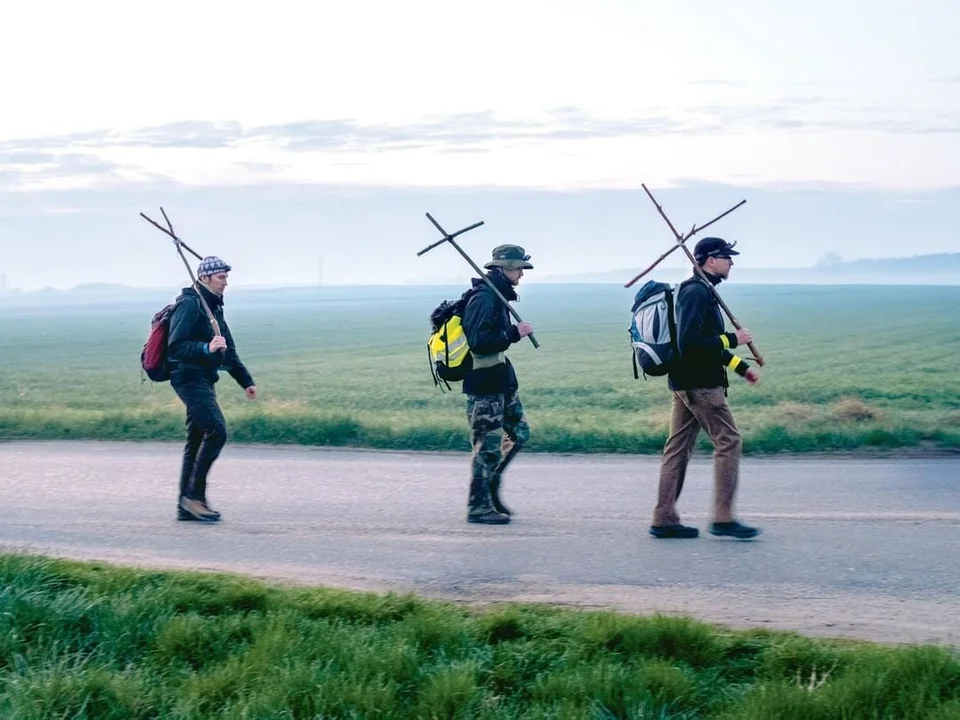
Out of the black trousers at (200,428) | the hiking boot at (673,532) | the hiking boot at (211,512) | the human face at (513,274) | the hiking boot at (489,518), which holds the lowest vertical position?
the hiking boot at (211,512)

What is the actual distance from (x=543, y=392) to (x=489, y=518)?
19.4 meters

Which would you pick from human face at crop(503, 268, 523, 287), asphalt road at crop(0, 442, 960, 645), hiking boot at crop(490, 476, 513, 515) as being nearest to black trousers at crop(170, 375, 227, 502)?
asphalt road at crop(0, 442, 960, 645)

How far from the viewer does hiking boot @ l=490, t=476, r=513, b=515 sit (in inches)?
366

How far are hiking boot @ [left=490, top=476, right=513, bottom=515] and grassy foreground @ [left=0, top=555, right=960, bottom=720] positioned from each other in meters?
2.70

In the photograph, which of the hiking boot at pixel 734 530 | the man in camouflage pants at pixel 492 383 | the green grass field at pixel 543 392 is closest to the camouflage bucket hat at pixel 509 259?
the man in camouflage pants at pixel 492 383

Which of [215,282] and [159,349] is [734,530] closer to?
[215,282]

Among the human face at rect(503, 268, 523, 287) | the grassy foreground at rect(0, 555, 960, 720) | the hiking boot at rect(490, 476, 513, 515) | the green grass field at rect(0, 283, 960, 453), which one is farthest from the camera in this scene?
the green grass field at rect(0, 283, 960, 453)

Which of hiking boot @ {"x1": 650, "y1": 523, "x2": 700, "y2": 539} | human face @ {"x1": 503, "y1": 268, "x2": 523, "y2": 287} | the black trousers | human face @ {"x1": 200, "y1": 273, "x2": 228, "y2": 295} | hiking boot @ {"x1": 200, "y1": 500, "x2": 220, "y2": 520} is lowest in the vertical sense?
hiking boot @ {"x1": 200, "y1": 500, "x2": 220, "y2": 520}

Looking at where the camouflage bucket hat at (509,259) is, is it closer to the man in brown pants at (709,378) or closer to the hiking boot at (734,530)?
the man in brown pants at (709,378)

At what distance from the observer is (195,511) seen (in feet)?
31.4

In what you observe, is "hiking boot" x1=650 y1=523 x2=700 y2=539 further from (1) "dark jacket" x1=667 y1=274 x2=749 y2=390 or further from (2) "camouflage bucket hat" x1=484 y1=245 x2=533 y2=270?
(2) "camouflage bucket hat" x1=484 y1=245 x2=533 y2=270

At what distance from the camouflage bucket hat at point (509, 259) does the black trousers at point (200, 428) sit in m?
2.30

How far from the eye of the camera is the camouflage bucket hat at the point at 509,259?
9.05 metres

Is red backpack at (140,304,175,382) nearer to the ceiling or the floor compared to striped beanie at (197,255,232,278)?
nearer to the floor
